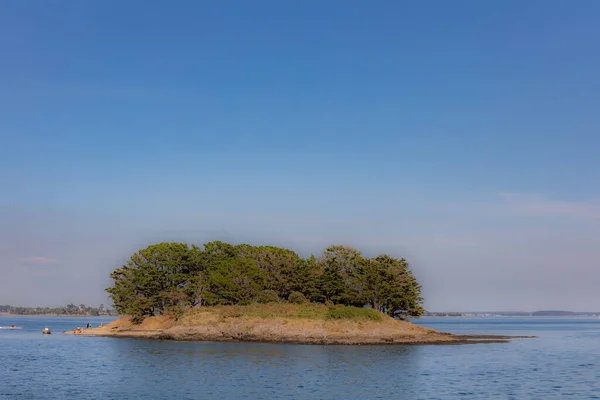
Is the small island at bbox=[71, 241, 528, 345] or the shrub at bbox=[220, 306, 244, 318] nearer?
the small island at bbox=[71, 241, 528, 345]

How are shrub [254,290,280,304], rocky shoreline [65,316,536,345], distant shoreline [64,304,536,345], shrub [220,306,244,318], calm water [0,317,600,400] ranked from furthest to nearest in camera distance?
shrub [254,290,280,304], shrub [220,306,244,318], distant shoreline [64,304,536,345], rocky shoreline [65,316,536,345], calm water [0,317,600,400]

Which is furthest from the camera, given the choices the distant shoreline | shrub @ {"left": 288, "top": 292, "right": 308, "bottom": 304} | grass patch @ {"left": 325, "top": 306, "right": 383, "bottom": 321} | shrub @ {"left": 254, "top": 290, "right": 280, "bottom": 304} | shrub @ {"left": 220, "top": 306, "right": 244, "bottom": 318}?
shrub @ {"left": 254, "top": 290, "right": 280, "bottom": 304}

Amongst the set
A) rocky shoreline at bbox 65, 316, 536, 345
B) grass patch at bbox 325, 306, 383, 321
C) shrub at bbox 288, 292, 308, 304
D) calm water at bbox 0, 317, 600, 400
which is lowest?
calm water at bbox 0, 317, 600, 400

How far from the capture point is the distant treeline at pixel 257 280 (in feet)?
399

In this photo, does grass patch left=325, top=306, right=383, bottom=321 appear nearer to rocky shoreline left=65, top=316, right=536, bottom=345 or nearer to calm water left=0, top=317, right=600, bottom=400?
rocky shoreline left=65, top=316, right=536, bottom=345

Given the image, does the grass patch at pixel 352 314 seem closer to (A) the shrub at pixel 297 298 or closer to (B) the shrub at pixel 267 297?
(A) the shrub at pixel 297 298

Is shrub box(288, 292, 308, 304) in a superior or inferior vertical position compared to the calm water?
superior

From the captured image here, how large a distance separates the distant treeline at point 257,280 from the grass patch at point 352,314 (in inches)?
340

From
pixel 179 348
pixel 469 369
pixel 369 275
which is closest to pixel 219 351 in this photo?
pixel 179 348

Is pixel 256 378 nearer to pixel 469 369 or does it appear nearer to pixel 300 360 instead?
pixel 300 360

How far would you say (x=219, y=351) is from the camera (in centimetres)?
8512

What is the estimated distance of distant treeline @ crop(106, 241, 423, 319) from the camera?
12162 cm

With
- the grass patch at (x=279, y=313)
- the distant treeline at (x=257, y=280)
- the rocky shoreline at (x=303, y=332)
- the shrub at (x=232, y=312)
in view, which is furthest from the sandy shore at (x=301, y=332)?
the distant treeline at (x=257, y=280)

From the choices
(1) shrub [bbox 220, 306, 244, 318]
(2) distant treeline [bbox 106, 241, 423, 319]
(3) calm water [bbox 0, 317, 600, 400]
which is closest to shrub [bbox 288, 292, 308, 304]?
(2) distant treeline [bbox 106, 241, 423, 319]
